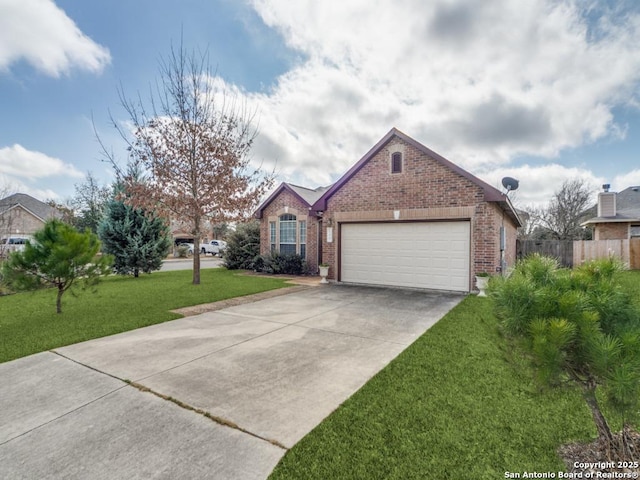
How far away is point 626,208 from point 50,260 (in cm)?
2913

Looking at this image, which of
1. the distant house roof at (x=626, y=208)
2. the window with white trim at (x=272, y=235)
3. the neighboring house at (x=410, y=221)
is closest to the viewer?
the neighboring house at (x=410, y=221)

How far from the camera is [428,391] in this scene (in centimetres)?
335

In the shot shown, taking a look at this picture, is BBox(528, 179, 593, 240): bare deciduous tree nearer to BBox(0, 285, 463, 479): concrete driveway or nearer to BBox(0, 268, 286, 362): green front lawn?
BBox(0, 268, 286, 362): green front lawn

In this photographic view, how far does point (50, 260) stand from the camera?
252 inches

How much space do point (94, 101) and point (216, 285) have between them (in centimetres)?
810

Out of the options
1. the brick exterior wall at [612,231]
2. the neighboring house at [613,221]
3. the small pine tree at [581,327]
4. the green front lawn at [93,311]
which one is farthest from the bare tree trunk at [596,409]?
the brick exterior wall at [612,231]

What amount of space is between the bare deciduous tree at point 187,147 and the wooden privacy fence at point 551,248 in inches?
667

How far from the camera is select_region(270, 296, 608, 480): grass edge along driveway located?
7.23ft

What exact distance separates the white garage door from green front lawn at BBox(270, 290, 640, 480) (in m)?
6.19

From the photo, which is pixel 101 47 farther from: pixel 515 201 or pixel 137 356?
pixel 515 201

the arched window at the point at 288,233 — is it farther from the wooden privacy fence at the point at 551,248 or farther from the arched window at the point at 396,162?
the wooden privacy fence at the point at 551,248

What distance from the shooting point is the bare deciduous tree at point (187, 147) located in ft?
37.3

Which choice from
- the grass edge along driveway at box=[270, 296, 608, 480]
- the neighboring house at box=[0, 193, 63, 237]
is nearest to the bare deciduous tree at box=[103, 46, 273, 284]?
the grass edge along driveway at box=[270, 296, 608, 480]

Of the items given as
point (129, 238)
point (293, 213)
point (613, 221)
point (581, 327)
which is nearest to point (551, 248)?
point (613, 221)
